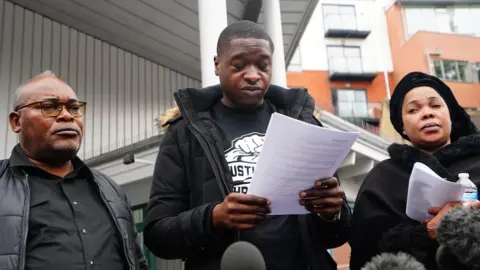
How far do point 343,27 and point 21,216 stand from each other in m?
23.8

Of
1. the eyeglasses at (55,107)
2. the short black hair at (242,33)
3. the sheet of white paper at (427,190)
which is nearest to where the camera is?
the sheet of white paper at (427,190)

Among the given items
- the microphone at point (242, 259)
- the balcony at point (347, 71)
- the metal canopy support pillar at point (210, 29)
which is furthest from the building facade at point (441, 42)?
the microphone at point (242, 259)

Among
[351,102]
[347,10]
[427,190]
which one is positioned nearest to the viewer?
[427,190]

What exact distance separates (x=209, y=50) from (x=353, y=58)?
1835 cm

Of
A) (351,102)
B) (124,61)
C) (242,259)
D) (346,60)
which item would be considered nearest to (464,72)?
(351,102)

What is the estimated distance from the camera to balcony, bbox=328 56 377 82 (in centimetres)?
2367

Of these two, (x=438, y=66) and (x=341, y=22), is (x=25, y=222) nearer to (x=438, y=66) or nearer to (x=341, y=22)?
(x=438, y=66)

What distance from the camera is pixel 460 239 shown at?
136 centimetres

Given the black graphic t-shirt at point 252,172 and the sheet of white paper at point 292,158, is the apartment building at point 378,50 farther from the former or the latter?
the sheet of white paper at point 292,158

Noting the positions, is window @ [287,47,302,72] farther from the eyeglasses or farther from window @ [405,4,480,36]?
the eyeglasses

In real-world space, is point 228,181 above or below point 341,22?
below

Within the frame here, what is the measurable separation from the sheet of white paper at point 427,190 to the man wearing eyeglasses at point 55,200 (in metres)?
1.19

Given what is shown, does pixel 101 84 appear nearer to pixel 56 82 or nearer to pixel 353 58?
pixel 56 82

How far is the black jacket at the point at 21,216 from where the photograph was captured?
6.15 feet
